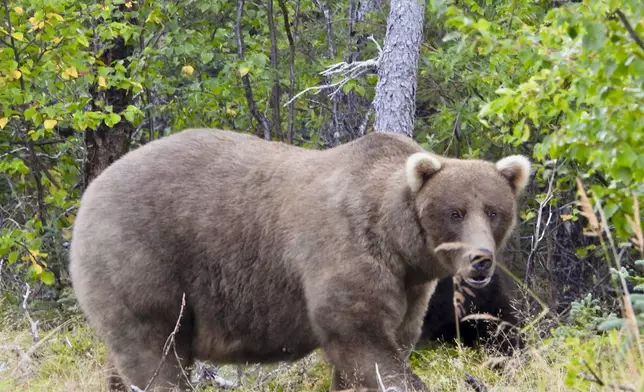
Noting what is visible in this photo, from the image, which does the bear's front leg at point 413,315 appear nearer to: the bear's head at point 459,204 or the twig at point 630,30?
the bear's head at point 459,204

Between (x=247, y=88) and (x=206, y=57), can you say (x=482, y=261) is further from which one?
(x=247, y=88)

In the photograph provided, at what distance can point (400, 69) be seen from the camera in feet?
29.2

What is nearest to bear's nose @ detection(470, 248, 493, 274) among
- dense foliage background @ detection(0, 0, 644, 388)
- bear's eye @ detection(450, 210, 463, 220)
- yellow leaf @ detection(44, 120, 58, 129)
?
bear's eye @ detection(450, 210, 463, 220)

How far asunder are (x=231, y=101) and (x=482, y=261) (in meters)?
6.63

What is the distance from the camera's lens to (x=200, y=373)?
8586 mm

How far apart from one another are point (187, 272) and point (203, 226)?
34cm

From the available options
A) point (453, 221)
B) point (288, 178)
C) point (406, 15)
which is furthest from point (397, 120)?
point (453, 221)

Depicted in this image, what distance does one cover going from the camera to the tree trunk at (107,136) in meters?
11.0

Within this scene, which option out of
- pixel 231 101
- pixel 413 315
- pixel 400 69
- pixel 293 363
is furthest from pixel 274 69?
pixel 413 315

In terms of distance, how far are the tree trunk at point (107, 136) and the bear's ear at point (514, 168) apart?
5455 mm

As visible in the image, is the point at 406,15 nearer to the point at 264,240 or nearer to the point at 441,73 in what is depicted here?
the point at 441,73

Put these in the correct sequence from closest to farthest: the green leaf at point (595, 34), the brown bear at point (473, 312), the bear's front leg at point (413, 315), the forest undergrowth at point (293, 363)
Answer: the green leaf at point (595, 34) < the forest undergrowth at point (293, 363) < the bear's front leg at point (413, 315) < the brown bear at point (473, 312)

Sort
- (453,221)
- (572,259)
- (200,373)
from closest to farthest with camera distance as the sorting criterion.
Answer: (453,221) → (200,373) → (572,259)

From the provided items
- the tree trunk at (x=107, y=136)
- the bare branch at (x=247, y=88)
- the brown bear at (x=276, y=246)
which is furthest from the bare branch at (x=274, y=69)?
the brown bear at (x=276, y=246)
